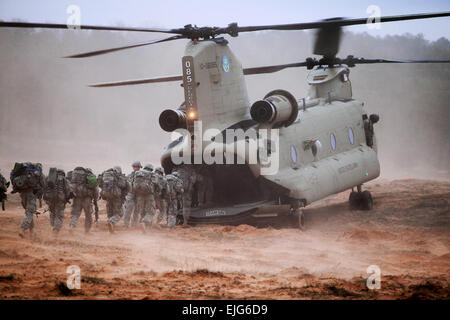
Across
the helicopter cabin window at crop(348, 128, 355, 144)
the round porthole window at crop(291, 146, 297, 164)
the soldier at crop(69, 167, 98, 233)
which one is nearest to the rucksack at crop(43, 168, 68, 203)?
the soldier at crop(69, 167, 98, 233)

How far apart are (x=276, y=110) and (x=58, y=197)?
16.6 feet

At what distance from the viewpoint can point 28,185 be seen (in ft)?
41.1

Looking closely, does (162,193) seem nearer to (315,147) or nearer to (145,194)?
(145,194)

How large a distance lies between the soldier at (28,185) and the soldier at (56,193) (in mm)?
491

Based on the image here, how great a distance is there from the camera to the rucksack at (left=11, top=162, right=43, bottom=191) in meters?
12.5

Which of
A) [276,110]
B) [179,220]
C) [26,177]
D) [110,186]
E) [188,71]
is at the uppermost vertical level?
[188,71]

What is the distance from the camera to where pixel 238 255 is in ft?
37.1

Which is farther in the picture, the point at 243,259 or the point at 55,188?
the point at 55,188

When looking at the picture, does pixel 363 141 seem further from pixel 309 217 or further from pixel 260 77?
pixel 260 77

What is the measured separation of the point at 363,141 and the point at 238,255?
8.48m

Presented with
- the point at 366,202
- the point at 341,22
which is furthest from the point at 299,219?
the point at 341,22

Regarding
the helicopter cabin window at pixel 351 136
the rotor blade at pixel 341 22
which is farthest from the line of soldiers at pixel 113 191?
the helicopter cabin window at pixel 351 136
